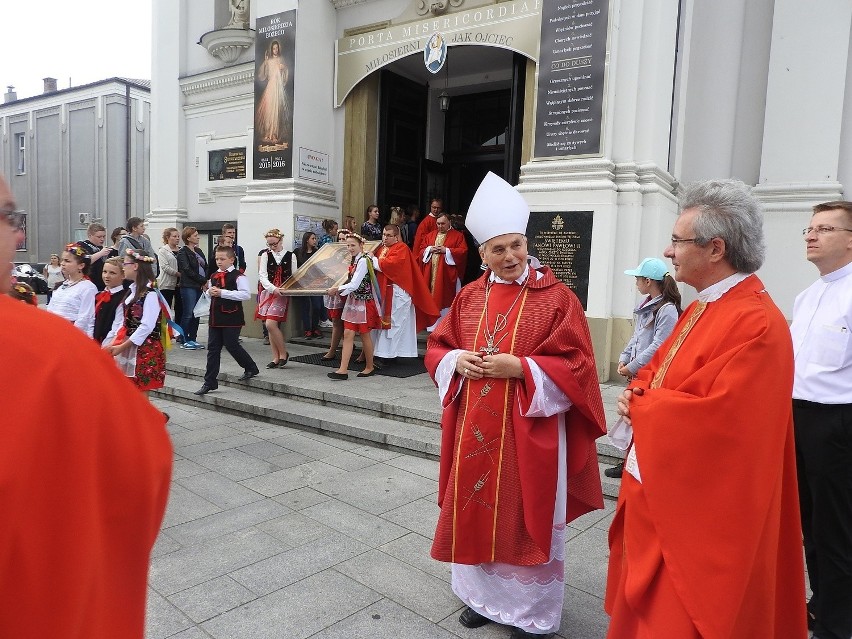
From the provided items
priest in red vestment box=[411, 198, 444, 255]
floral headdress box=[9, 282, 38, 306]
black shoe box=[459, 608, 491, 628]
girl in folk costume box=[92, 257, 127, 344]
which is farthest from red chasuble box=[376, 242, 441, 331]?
black shoe box=[459, 608, 491, 628]

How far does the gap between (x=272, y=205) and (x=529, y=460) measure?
26.6ft

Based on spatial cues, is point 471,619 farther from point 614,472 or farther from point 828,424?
point 614,472

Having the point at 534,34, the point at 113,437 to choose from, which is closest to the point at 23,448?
the point at 113,437

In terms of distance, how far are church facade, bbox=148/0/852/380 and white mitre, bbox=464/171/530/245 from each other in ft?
13.7

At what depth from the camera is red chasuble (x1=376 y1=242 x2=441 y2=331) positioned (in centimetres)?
771

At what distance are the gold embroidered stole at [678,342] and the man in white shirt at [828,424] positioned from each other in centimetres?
96

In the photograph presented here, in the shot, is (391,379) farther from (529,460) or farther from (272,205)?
(529,460)

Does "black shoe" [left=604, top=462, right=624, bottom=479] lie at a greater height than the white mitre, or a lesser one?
lesser

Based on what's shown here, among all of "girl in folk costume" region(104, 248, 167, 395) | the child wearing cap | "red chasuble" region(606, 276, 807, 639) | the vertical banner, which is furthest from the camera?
the vertical banner

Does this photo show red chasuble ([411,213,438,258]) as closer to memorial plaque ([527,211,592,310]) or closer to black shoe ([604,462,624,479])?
memorial plaque ([527,211,592,310])

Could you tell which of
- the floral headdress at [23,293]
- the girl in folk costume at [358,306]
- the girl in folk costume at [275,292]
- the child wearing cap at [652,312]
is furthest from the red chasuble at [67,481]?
the girl in folk costume at [275,292]

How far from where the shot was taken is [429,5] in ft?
29.6

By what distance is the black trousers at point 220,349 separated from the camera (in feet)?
22.3

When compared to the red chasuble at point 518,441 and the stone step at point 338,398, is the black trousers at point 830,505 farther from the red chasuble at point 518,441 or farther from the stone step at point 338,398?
the stone step at point 338,398
